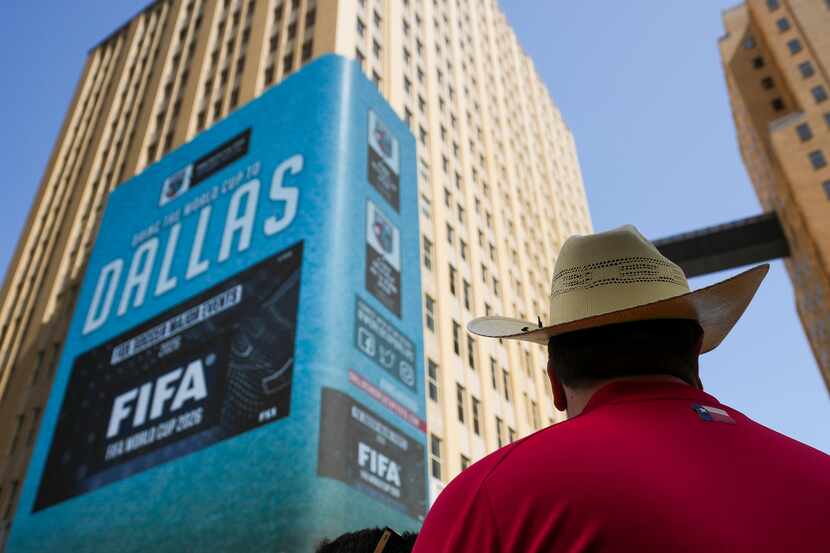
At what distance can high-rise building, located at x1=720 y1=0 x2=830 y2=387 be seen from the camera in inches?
2152

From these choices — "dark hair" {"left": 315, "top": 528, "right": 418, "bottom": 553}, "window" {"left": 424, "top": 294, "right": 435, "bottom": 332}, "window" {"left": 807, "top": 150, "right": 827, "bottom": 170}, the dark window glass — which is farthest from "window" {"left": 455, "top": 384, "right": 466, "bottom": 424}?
the dark window glass

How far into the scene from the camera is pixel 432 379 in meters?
26.7

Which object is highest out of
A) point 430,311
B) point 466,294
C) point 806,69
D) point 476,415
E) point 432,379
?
point 806,69

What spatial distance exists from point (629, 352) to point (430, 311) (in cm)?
2703

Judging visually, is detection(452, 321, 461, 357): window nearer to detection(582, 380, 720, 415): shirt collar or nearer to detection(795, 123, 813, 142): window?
detection(582, 380, 720, 415): shirt collar

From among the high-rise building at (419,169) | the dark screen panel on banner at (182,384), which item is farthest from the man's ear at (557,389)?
the high-rise building at (419,169)

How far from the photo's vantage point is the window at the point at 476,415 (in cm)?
2855

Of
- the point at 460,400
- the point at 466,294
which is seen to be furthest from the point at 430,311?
the point at 466,294

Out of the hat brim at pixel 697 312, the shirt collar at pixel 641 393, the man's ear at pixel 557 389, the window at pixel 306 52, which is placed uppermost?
the window at pixel 306 52

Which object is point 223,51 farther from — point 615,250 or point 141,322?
point 615,250

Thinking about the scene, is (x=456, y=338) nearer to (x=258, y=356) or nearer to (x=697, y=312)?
(x=258, y=356)

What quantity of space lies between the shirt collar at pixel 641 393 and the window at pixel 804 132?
66.1 metres

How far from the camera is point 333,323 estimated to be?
18.2m

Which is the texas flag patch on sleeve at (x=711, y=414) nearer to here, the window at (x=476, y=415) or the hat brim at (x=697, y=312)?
the hat brim at (x=697, y=312)
